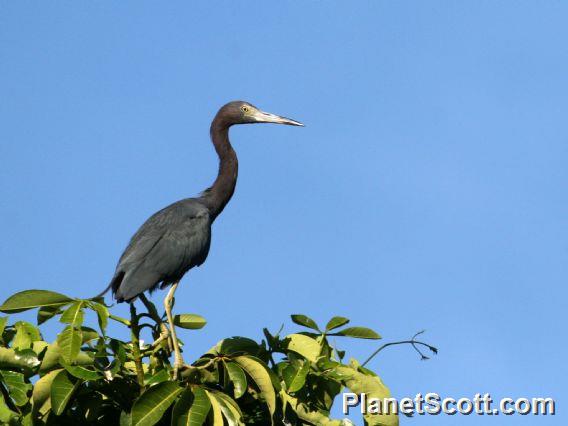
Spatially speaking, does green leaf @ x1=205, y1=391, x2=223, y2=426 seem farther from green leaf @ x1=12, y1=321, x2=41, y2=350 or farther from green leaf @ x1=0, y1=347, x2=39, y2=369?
green leaf @ x1=12, y1=321, x2=41, y2=350

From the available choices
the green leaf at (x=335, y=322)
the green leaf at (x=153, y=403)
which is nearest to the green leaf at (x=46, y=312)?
the green leaf at (x=153, y=403)

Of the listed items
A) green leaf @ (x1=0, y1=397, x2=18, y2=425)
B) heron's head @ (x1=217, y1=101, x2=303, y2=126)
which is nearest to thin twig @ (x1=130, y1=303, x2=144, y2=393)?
green leaf @ (x1=0, y1=397, x2=18, y2=425)

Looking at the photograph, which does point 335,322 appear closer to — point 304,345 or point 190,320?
point 304,345

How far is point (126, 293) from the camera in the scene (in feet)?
18.6

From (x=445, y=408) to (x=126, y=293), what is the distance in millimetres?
2135

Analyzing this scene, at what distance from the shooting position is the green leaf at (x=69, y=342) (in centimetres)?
405

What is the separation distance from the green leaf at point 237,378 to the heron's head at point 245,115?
3662 mm

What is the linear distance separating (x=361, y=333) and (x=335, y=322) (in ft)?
0.49

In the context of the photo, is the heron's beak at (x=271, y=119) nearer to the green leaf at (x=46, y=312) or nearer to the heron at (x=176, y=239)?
the heron at (x=176, y=239)

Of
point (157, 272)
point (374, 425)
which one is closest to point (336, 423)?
point (374, 425)

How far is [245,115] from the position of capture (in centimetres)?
773

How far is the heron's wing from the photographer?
602 cm

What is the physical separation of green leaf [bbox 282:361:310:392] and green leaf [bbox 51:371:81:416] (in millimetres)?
1016

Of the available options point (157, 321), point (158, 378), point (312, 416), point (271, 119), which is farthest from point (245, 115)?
point (158, 378)
